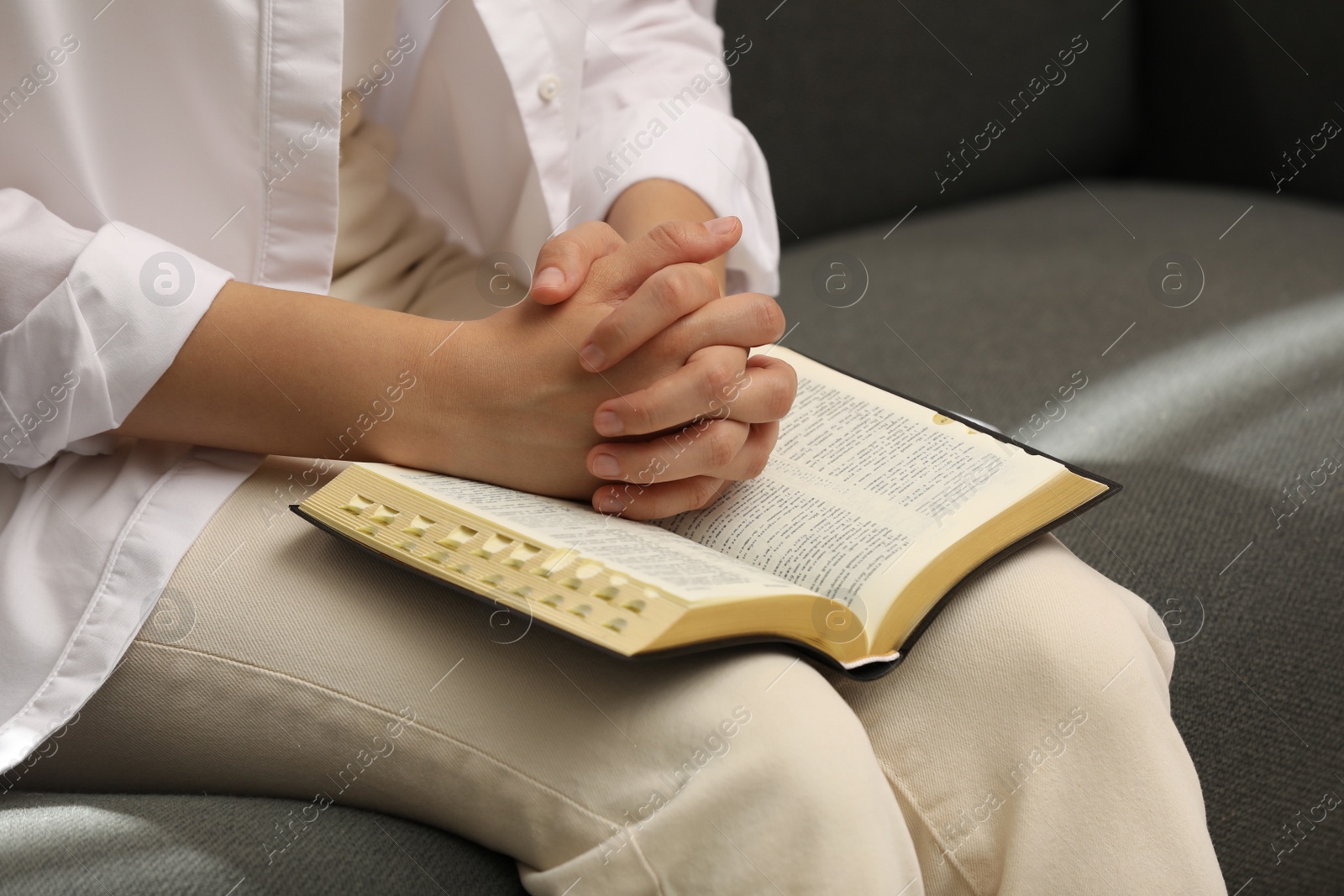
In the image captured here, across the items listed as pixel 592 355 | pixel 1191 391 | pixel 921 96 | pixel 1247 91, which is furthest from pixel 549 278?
pixel 1247 91

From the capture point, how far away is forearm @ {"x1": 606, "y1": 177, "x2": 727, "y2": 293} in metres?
0.70

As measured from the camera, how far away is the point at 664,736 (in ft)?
1.46

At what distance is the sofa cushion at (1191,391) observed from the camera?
2.53 ft

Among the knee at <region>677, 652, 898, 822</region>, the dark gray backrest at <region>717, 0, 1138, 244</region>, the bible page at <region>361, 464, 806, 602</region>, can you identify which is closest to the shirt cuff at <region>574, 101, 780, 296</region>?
the bible page at <region>361, 464, 806, 602</region>

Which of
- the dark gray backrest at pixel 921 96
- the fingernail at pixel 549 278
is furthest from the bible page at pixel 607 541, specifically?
the dark gray backrest at pixel 921 96

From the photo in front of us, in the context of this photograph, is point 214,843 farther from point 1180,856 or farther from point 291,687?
point 1180,856

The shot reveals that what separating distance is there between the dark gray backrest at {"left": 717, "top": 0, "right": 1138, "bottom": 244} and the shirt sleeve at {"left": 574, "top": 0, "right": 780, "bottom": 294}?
0.43 m

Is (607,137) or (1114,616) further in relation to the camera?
(607,137)

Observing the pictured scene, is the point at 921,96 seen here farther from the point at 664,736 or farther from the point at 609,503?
the point at 664,736

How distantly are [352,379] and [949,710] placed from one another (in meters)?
0.34

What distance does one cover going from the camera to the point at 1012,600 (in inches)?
20.6

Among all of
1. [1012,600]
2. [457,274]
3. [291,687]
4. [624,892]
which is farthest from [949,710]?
[457,274]

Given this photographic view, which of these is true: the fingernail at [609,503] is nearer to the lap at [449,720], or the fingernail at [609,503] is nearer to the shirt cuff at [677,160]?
the lap at [449,720]

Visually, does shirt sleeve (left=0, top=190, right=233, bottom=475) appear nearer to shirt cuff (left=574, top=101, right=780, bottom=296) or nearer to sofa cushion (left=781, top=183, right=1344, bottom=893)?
shirt cuff (left=574, top=101, right=780, bottom=296)
